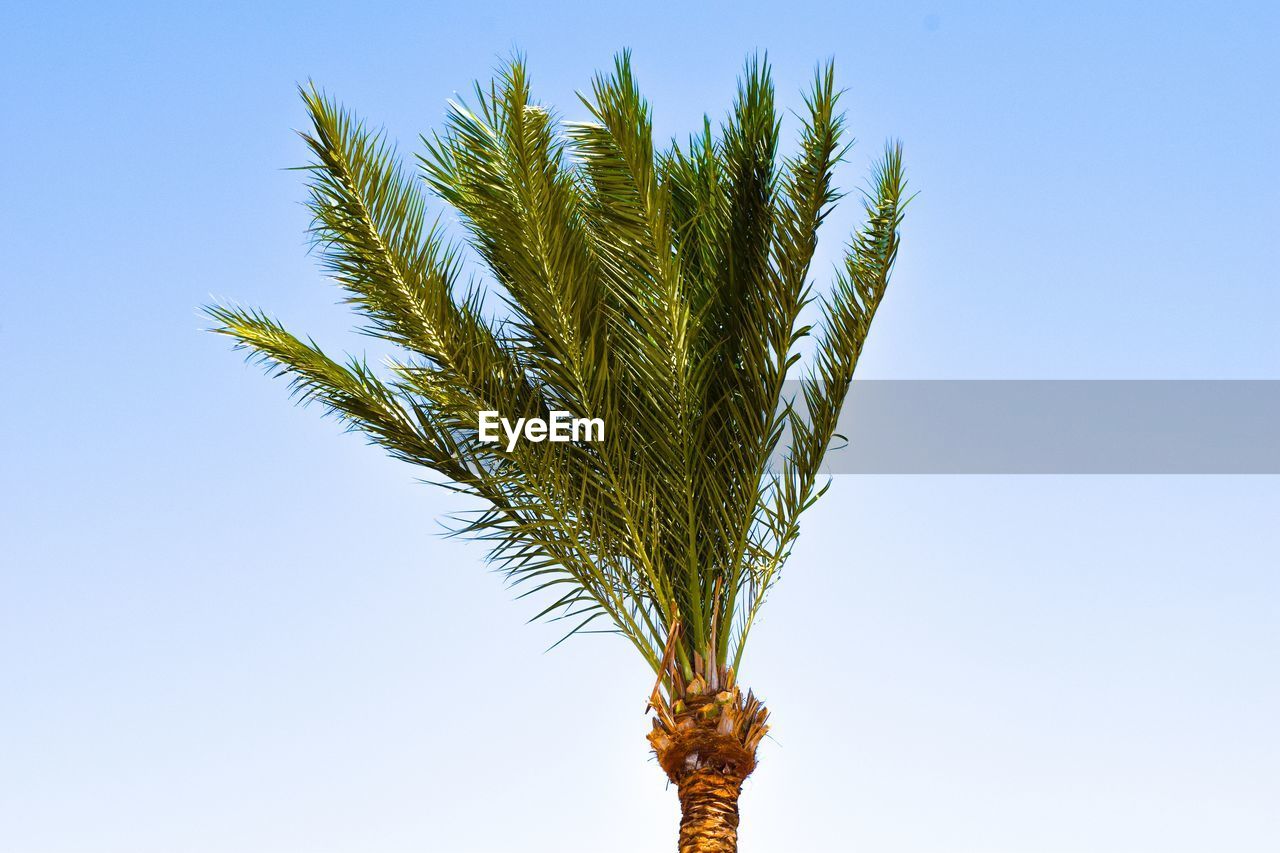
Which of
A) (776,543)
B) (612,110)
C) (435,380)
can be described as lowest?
(776,543)

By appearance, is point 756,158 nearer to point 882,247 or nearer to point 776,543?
point 882,247

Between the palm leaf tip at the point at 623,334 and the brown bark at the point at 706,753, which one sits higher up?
the palm leaf tip at the point at 623,334

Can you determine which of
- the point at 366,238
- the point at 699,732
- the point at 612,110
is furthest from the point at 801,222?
the point at 699,732

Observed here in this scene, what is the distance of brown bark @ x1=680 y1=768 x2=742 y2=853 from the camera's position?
8.34 m

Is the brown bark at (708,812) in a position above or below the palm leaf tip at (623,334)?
below

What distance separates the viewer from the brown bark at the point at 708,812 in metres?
8.34

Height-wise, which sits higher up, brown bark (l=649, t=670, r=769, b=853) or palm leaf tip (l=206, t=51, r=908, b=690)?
palm leaf tip (l=206, t=51, r=908, b=690)

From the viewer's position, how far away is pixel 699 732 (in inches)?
335

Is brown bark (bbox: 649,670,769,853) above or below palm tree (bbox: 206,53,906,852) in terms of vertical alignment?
below

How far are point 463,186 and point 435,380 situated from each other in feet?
4.16

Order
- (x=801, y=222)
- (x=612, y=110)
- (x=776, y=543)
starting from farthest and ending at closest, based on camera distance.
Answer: (x=776, y=543) < (x=801, y=222) < (x=612, y=110)

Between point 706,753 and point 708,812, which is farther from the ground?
point 706,753

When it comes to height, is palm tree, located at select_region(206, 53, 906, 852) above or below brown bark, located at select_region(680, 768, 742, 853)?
above

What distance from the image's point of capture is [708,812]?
841cm
